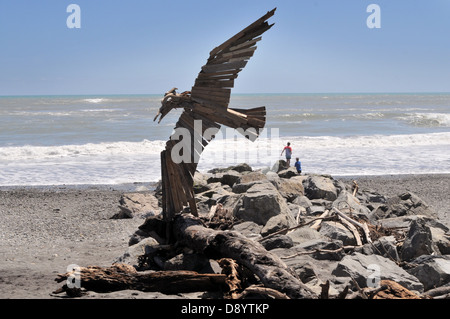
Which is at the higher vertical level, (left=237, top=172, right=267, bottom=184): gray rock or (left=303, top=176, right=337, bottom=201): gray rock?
(left=237, top=172, right=267, bottom=184): gray rock

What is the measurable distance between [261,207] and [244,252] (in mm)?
2803

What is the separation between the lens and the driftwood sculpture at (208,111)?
229 inches

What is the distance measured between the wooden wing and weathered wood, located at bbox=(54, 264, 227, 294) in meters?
2.17

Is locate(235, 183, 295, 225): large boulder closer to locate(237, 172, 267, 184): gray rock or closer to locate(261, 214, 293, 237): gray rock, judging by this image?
locate(261, 214, 293, 237): gray rock

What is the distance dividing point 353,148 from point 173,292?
65.3 feet

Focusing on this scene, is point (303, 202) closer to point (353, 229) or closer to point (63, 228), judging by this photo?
point (353, 229)

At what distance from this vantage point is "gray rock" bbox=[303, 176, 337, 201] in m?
10.5

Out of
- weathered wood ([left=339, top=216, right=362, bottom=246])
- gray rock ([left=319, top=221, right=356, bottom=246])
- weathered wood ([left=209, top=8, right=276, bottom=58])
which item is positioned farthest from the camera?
gray rock ([left=319, top=221, right=356, bottom=246])

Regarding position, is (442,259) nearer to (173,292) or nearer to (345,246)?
(345,246)

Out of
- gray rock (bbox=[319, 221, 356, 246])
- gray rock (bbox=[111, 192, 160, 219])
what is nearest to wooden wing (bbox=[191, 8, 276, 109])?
gray rock (bbox=[319, 221, 356, 246])

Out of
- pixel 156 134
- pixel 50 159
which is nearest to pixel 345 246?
pixel 50 159

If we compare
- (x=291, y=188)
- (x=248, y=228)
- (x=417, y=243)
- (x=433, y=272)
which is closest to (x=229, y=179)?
(x=291, y=188)

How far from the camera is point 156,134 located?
28.2 m

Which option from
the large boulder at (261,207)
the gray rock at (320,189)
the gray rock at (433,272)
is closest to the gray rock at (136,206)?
the large boulder at (261,207)
